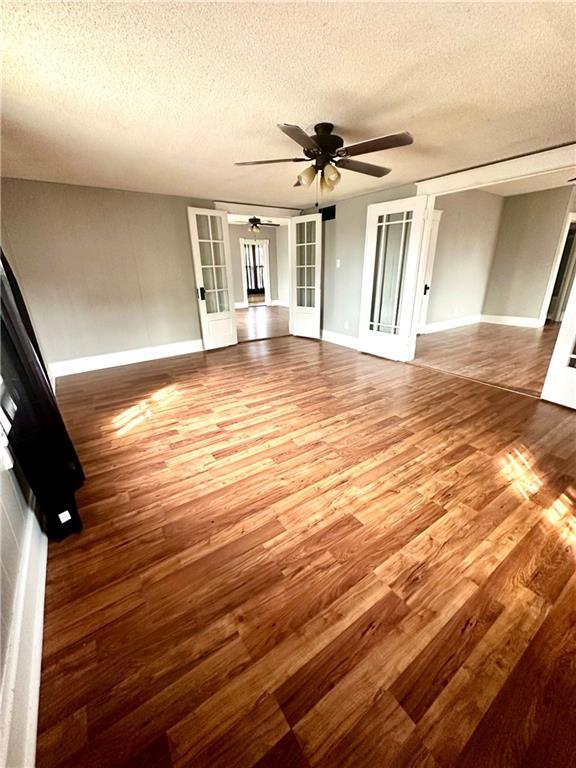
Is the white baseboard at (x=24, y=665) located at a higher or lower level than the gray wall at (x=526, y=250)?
lower

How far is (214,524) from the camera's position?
1.79 meters

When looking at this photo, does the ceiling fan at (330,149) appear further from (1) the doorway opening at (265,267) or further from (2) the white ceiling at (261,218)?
(1) the doorway opening at (265,267)

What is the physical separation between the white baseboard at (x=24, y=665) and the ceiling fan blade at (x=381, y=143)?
121 inches

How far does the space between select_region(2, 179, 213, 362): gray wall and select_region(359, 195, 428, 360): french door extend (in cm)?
287

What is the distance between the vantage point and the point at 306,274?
6000 millimetres

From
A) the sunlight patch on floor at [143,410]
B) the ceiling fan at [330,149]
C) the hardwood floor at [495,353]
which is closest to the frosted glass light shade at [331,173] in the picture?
the ceiling fan at [330,149]

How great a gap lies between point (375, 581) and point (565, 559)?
1.03 meters

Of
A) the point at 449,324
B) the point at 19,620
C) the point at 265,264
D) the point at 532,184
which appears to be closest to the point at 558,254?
the point at 532,184

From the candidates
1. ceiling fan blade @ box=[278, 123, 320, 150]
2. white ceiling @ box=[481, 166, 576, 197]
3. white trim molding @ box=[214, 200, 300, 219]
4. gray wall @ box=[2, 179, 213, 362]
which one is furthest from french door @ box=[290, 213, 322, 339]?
ceiling fan blade @ box=[278, 123, 320, 150]

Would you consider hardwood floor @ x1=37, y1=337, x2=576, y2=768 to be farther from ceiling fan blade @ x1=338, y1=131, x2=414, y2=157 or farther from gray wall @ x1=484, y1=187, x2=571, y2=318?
gray wall @ x1=484, y1=187, x2=571, y2=318

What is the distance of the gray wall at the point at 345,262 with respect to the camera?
485 centimetres

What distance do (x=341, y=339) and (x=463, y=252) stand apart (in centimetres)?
350

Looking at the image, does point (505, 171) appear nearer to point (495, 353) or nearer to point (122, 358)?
point (495, 353)

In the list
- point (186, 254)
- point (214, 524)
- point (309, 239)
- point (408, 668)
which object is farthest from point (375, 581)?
point (309, 239)
